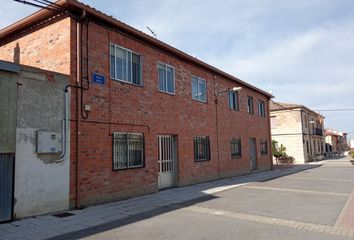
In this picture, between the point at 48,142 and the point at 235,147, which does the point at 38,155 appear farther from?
the point at 235,147

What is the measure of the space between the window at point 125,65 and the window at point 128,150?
6.52 feet

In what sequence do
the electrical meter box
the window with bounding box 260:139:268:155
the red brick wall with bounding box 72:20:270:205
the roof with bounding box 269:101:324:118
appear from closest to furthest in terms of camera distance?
the electrical meter box
the red brick wall with bounding box 72:20:270:205
the window with bounding box 260:139:268:155
the roof with bounding box 269:101:324:118

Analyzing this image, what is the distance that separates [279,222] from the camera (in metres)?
7.76

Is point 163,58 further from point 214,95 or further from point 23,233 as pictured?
point 23,233

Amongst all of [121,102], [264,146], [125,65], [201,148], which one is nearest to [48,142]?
[121,102]

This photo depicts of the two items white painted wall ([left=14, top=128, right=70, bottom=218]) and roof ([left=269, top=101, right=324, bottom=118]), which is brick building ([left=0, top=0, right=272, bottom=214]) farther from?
roof ([left=269, top=101, right=324, bottom=118])

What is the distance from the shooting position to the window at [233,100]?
1978cm

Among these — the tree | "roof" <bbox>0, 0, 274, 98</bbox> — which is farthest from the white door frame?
the tree

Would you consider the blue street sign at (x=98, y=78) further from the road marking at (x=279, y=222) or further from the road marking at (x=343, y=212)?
the road marking at (x=343, y=212)

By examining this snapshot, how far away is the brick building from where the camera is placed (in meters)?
9.63

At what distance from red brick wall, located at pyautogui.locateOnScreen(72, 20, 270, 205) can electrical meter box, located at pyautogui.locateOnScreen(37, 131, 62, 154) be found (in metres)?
0.54

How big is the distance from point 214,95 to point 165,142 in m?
5.22

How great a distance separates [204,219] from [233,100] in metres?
12.9

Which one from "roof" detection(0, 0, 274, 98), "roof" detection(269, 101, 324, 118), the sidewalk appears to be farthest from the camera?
"roof" detection(269, 101, 324, 118)
